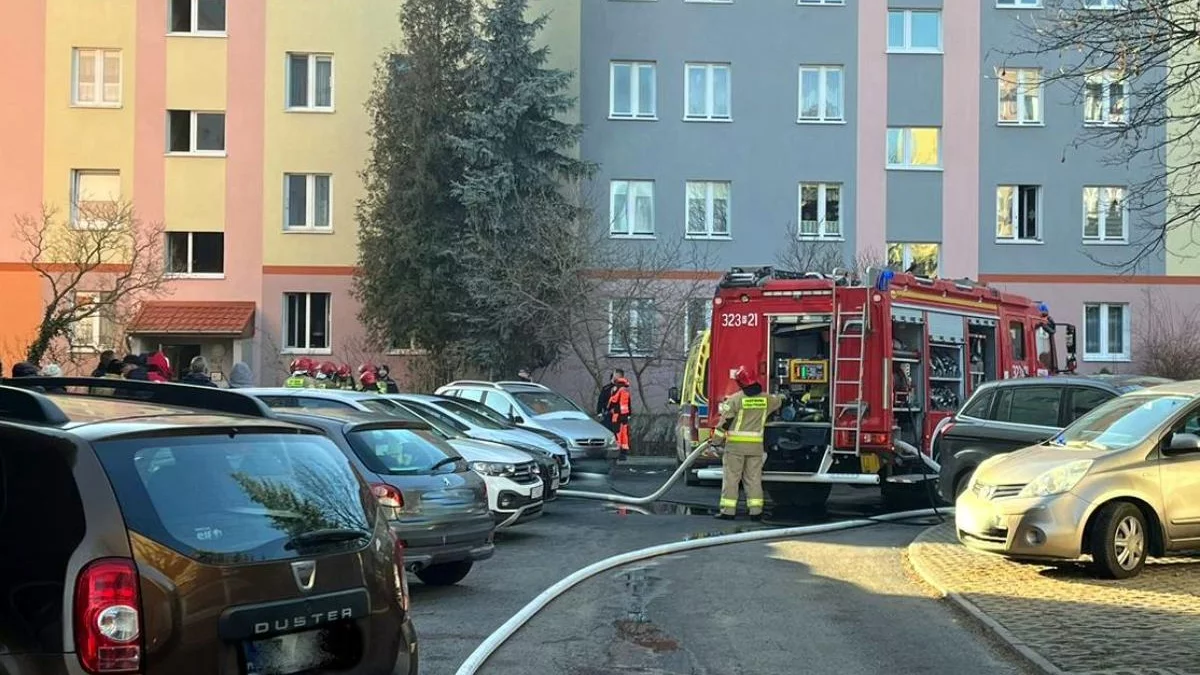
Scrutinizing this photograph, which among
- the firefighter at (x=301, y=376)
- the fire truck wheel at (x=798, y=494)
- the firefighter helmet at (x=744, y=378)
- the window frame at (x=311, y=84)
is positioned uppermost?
the window frame at (x=311, y=84)

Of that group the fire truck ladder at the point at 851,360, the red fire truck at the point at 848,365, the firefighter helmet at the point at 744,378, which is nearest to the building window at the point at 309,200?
the red fire truck at the point at 848,365

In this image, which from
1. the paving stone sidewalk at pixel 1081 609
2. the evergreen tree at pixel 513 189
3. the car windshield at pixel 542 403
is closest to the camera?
the paving stone sidewalk at pixel 1081 609

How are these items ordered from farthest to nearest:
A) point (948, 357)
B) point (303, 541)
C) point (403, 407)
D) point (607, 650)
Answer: point (948, 357), point (403, 407), point (607, 650), point (303, 541)

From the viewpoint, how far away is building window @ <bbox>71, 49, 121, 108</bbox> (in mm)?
31172

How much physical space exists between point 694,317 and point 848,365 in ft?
44.3

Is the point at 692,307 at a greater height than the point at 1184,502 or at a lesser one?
greater

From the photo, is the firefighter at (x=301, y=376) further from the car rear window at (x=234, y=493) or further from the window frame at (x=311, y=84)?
the car rear window at (x=234, y=493)

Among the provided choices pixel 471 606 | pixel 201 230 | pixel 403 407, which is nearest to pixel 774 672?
pixel 471 606

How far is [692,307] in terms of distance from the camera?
91.0ft

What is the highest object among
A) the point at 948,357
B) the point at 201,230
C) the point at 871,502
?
the point at 201,230

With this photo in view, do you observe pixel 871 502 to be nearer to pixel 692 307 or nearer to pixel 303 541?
pixel 692 307

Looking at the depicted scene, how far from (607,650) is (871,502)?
1019 cm

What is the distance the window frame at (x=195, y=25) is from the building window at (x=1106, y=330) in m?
25.5

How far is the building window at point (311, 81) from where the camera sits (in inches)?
1254
